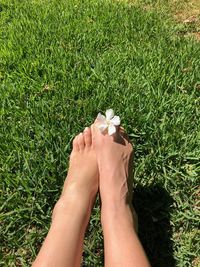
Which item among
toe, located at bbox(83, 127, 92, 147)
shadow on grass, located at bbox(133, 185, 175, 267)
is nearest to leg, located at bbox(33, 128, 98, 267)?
toe, located at bbox(83, 127, 92, 147)

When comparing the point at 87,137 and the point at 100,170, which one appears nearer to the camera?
the point at 100,170

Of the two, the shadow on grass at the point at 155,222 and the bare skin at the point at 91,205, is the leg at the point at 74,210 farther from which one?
the shadow on grass at the point at 155,222

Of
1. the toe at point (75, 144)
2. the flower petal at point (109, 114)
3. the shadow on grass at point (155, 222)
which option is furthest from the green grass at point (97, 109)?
the flower petal at point (109, 114)

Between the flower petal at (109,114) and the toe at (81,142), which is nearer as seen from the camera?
the flower petal at (109,114)

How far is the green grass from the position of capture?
2688mm

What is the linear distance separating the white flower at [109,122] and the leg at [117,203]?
50 millimetres

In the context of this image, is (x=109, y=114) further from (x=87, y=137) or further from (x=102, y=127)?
(x=87, y=137)

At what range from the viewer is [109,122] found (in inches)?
109

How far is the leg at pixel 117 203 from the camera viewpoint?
2176 mm

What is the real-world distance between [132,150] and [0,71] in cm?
148

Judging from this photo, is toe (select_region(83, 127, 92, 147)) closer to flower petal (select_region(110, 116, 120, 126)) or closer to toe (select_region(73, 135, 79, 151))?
toe (select_region(73, 135, 79, 151))

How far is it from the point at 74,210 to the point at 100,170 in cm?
36

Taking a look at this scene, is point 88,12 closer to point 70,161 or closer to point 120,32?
point 120,32

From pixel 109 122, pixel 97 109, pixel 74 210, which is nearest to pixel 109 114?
pixel 109 122
